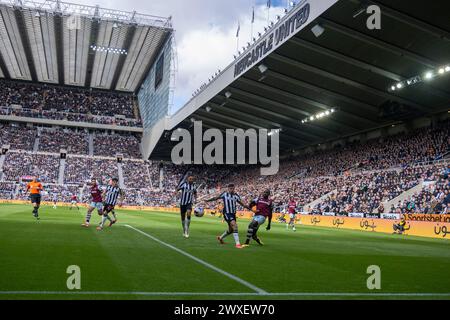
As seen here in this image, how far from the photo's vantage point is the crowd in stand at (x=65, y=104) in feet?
244

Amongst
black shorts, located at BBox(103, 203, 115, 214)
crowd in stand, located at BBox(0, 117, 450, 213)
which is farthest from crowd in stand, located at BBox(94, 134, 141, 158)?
black shorts, located at BBox(103, 203, 115, 214)

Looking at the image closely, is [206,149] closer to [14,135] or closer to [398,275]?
[14,135]

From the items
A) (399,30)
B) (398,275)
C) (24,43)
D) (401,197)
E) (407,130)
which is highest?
(24,43)

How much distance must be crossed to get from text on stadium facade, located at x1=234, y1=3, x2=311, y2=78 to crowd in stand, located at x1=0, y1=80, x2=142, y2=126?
4684 cm

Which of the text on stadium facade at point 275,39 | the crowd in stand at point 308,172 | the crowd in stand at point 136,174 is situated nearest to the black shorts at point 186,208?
the text on stadium facade at point 275,39

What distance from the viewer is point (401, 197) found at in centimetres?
3212

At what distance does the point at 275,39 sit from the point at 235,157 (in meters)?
38.1

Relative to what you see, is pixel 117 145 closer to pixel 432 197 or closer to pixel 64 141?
pixel 64 141

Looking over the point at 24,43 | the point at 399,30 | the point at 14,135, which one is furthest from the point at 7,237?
the point at 14,135

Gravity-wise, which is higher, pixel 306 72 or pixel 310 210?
pixel 306 72

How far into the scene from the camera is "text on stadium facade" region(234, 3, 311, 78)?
26.0m

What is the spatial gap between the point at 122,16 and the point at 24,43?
49.1 feet

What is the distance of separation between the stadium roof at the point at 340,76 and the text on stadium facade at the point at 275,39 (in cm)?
32

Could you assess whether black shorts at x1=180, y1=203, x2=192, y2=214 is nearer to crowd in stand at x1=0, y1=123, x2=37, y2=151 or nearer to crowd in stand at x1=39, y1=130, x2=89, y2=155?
crowd in stand at x1=39, y1=130, x2=89, y2=155
